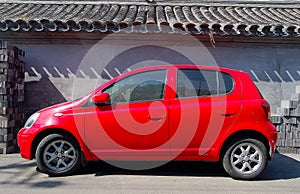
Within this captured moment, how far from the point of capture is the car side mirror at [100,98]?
5.17m

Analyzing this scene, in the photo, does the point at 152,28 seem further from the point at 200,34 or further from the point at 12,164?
the point at 12,164

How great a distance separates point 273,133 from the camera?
17.4ft

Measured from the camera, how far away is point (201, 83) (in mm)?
5434

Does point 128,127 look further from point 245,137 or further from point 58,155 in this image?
point 245,137

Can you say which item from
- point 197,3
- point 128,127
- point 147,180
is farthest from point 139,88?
point 197,3

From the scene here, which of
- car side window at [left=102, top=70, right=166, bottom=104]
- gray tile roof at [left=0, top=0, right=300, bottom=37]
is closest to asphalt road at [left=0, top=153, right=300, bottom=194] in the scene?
car side window at [left=102, top=70, right=166, bottom=104]

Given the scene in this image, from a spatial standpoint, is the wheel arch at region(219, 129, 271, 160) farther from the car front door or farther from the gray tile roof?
the gray tile roof

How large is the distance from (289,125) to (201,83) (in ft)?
9.74

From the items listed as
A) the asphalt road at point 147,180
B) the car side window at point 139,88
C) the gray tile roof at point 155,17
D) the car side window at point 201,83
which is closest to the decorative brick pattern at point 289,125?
the asphalt road at point 147,180

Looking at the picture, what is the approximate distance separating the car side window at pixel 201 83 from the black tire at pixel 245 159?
884 millimetres

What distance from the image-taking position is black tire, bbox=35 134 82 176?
5281mm

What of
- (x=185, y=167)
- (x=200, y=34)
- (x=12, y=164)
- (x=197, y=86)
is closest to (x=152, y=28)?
(x=200, y=34)

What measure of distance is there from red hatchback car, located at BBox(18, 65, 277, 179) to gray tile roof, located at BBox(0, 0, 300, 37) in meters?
2.63

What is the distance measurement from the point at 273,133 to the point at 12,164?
4564 millimetres
